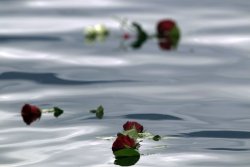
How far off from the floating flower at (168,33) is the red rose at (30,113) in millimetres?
1628

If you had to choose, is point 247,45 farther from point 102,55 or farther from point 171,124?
point 171,124

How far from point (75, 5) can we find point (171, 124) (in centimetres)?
258

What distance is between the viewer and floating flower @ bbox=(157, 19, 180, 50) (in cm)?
685

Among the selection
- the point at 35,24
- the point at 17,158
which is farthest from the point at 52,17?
the point at 17,158

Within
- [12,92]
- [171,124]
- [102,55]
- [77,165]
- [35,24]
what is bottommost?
[77,165]

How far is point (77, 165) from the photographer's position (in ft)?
15.1

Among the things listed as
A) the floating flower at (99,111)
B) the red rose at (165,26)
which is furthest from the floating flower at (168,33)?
the floating flower at (99,111)

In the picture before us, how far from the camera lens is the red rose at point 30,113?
5.29 m

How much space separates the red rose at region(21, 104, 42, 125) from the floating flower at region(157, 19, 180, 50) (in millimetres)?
1628

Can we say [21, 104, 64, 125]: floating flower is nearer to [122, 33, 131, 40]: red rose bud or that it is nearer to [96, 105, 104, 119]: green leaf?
[96, 105, 104, 119]: green leaf

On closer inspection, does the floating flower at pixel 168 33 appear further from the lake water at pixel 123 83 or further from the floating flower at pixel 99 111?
the floating flower at pixel 99 111

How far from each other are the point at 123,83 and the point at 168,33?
1133 mm

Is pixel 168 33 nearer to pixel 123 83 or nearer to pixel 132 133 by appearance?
pixel 123 83

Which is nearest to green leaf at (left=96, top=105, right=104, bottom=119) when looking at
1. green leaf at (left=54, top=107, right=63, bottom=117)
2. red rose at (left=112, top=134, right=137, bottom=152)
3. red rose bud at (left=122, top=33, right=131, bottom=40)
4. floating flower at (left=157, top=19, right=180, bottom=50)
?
green leaf at (left=54, top=107, right=63, bottom=117)
